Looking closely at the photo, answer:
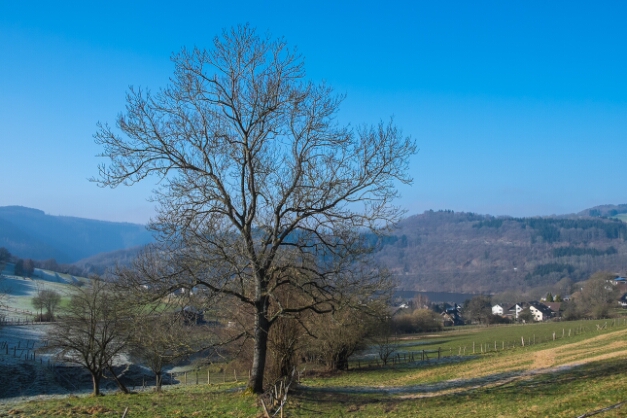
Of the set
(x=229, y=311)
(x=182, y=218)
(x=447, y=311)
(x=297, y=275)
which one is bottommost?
(x=447, y=311)

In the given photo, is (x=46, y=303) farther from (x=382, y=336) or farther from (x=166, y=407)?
(x=166, y=407)

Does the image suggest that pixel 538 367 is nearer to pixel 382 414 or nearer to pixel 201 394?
pixel 382 414

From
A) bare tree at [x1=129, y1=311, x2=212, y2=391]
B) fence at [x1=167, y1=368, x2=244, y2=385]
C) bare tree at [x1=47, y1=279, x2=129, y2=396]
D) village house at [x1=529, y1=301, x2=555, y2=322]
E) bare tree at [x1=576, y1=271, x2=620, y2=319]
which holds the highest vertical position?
bare tree at [x1=129, y1=311, x2=212, y2=391]

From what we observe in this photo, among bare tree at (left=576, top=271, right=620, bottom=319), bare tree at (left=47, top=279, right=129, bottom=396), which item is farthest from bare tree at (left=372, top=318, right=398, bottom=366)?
bare tree at (left=576, top=271, right=620, bottom=319)

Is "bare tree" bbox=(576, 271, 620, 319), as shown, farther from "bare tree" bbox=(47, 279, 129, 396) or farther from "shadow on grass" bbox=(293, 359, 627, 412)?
"bare tree" bbox=(47, 279, 129, 396)

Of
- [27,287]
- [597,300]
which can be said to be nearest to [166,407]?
[597,300]

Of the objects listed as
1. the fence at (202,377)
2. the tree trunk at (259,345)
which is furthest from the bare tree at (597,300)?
the tree trunk at (259,345)

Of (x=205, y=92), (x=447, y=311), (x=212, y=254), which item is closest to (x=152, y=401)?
(x=212, y=254)

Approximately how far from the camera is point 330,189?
14.4 m

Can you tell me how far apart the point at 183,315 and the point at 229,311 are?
5.80 meters

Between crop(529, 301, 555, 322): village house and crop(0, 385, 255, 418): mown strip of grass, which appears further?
crop(529, 301, 555, 322): village house

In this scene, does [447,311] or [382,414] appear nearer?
[382,414]

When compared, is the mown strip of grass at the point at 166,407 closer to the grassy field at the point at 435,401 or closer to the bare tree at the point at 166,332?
the grassy field at the point at 435,401

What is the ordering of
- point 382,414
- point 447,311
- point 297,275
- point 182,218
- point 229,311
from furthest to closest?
1. point 447,311
2. point 229,311
3. point 297,275
4. point 182,218
5. point 382,414
